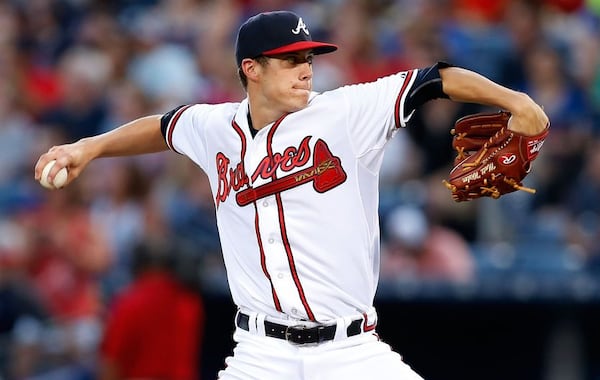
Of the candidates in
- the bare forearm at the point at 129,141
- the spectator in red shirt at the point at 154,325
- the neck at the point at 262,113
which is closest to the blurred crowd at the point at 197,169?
the spectator in red shirt at the point at 154,325

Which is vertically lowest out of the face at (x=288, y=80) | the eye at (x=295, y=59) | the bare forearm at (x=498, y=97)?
the bare forearm at (x=498, y=97)

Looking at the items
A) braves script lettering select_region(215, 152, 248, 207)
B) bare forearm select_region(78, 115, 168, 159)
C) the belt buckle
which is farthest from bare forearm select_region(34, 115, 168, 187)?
the belt buckle

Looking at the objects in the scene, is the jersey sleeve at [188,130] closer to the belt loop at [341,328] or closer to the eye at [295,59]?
the eye at [295,59]

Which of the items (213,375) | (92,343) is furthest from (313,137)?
(213,375)

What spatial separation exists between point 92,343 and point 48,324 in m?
0.37

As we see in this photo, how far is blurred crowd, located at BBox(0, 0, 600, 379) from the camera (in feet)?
26.0

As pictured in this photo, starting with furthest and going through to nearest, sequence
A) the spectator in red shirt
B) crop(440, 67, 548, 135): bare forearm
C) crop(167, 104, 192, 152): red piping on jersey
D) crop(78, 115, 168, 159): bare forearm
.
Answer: the spectator in red shirt → crop(167, 104, 192, 152): red piping on jersey → crop(78, 115, 168, 159): bare forearm → crop(440, 67, 548, 135): bare forearm

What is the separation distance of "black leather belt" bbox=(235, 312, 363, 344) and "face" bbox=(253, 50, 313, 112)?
764mm

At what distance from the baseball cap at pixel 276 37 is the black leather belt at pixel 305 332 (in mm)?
954

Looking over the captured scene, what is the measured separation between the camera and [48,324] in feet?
26.8

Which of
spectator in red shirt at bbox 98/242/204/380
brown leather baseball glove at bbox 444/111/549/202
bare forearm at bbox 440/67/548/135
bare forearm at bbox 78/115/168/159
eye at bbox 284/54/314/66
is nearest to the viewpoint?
bare forearm at bbox 440/67/548/135

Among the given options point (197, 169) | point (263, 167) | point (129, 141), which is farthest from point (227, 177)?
point (197, 169)

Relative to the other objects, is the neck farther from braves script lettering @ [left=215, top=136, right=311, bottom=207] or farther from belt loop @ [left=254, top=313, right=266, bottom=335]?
belt loop @ [left=254, top=313, right=266, bottom=335]

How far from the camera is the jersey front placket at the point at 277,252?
4.47 meters
